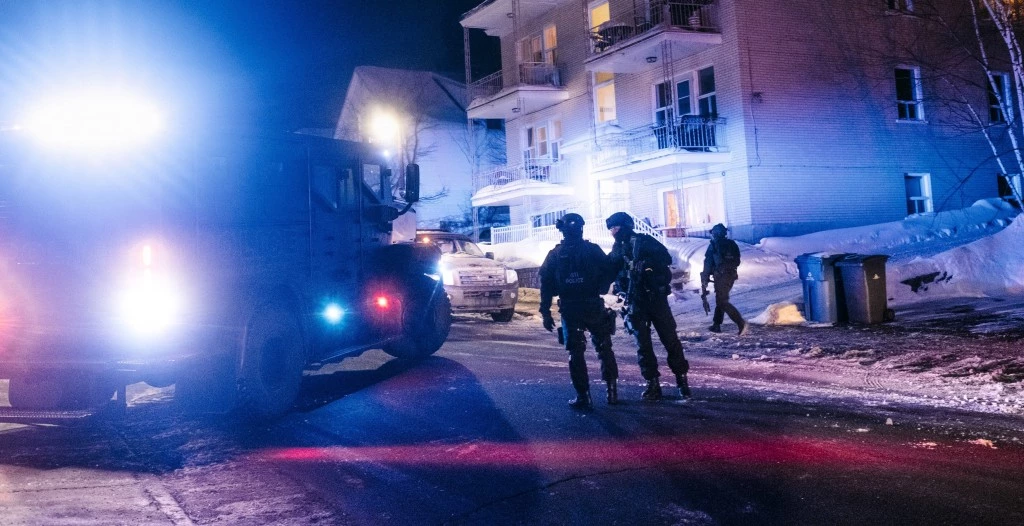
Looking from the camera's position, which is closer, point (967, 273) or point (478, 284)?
point (967, 273)

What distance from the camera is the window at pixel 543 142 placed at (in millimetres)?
29688

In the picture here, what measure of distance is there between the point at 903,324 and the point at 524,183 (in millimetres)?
17071

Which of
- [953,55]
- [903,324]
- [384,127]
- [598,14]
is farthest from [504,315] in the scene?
[384,127]

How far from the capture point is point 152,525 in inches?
178

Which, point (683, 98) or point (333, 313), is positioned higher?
point (683, 98)

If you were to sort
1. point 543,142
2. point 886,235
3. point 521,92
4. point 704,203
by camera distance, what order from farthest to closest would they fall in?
point 543,142 → point 521,92 → point 704,203 → point 886,235

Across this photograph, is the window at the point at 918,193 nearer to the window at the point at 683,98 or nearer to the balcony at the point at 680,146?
the balcony at the point at 680,146

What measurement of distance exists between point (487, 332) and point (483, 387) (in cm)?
619

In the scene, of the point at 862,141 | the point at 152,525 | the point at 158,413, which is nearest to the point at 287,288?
the point at 158,413

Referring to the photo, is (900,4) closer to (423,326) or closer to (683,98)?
(683,98)

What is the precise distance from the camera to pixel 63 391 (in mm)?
6609

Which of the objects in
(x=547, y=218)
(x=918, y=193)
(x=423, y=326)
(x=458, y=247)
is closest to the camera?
(x=423, y=326)

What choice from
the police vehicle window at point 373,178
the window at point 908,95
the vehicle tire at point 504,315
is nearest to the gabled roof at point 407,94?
the window at point 908,95

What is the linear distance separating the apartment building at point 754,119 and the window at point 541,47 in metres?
0.94
